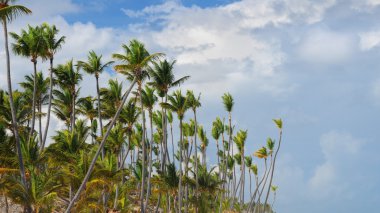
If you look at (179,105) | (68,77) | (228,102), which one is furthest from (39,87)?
(228,102)

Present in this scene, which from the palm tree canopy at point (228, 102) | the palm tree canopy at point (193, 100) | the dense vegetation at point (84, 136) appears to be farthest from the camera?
the palm tree canopy at point (228, 102)

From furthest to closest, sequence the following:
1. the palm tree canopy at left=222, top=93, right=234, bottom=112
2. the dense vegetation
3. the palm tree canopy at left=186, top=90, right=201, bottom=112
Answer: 1. the palm tree canopy at left=222, top=93, right=234, bottom=112
2. the palm tree canopy at left=186, top=90, right=201, bottom=112
3. the dense vegetation

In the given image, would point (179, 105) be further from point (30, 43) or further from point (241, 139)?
point (241, 139)

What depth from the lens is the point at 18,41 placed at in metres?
45.0

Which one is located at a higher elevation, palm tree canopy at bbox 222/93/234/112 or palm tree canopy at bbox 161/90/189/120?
palm tree canopy at bbox 222/93/234/112

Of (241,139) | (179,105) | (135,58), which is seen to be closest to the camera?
(135,58)

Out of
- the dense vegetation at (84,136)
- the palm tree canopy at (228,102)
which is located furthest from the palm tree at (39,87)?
the palm tree canopy at (228,102)

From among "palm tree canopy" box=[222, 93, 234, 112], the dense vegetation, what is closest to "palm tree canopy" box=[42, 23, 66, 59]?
the dense vegetation

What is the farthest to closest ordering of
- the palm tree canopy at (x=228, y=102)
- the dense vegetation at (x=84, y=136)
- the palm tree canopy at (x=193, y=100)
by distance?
the palm tree canopy at (x=228, y=102), the palm tree canopy at (x=193, y=100), the dense vegetation at (x=84, y=136)

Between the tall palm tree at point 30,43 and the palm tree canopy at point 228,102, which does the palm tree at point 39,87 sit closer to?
the tall palm tree at point 30,43

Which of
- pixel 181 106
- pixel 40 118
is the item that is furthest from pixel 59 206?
pixel 181 106

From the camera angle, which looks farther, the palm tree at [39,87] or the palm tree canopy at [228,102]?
the palm tree canopy at [228,102]

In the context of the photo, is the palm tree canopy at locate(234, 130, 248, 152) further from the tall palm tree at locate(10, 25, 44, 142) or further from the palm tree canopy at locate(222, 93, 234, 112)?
the tall palm tree at locate(10, 25, 44, 142)

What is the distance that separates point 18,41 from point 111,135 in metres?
14.6
